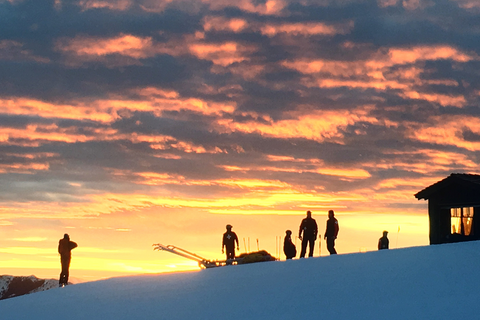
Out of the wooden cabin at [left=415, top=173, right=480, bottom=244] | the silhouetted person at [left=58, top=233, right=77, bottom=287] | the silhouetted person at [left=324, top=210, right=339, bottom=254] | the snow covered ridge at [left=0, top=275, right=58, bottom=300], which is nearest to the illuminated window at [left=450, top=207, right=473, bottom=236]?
the wooden cabin at [left=415, top=173, right=480, bottom=244]

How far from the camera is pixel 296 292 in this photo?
17.9m

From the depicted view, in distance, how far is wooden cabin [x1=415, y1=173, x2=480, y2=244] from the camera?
3116cm

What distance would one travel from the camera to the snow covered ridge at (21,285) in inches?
5428

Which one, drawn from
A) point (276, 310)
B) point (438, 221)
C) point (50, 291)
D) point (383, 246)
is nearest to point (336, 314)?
point (276, 310)

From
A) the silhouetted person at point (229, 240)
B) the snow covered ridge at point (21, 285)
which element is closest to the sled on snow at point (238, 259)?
the silhouetted person at point (229, 240)

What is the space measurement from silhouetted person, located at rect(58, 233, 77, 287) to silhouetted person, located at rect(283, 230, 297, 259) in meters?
8.84

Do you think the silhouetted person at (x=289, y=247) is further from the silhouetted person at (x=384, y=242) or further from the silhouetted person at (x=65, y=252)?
the silhouetted person at (x=65, y=252)

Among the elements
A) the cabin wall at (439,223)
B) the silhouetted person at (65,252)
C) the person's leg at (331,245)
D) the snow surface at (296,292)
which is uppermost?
the cabin wall at (439,223)

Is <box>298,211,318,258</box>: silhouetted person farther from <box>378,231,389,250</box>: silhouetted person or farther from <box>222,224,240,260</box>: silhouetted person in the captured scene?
<box>378,231,389,250</box>: silhouetted person

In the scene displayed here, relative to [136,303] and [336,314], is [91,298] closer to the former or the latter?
[136,303]

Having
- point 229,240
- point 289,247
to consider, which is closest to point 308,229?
point 289,247

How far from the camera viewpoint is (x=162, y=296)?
1927 cm

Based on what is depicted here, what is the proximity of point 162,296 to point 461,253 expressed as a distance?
36.1ft

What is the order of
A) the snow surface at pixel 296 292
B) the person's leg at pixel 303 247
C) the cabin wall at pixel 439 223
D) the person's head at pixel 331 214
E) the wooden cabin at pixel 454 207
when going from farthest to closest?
the cabin wall at pixel 439 223 → the wooden cabin at pixel 454 207 → the person's leg at pixel 303 247 → the person's head at pixel 331 214 → the snow surface at pixel 296 292
